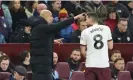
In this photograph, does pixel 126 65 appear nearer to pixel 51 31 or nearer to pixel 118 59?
pixel 118 59

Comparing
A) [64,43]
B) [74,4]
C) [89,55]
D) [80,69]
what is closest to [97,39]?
[89,55]

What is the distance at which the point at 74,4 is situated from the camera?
15.9 metres

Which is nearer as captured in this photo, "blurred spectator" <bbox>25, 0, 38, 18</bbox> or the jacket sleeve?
the jacket sleeve

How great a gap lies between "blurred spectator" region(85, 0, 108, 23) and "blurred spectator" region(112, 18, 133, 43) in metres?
0.45

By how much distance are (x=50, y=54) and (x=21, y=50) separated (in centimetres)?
348

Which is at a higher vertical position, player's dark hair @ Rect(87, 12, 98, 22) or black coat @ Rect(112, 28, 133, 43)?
player's dark hair @ Rect(87, 12, 98, 22)

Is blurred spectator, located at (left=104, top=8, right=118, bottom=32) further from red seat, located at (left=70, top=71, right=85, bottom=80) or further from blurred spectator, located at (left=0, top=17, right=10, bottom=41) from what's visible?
red seat, located at (left=70, top=71, right=85, bottom=80)

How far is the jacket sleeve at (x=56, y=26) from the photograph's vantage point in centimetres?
1031

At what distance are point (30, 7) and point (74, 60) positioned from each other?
105 inches

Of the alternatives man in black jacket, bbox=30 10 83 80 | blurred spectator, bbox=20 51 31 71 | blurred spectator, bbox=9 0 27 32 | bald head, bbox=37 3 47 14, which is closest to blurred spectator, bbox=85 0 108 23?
bald head, bbox=37 3 47 14

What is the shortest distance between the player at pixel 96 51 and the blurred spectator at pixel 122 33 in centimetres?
376

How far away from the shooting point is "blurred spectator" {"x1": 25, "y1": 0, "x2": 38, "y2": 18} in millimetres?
15133

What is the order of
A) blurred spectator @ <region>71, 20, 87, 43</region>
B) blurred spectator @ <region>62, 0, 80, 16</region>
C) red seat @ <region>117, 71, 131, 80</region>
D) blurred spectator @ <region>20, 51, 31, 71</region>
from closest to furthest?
red seat @ <region>117, 71, 131, 80</region> < blurred spectator @ <region>20, 51, 31, 71</region> < blurred spectator @ <region>71, 20, 87, 43</region> < blurred spectator @ <region>62, 0, 80, 16</region>

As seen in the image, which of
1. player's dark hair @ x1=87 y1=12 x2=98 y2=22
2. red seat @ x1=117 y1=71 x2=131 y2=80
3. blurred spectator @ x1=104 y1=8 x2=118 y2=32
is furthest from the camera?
blurred spectator @ x1=104 y1=8 x2=118 y2=32
